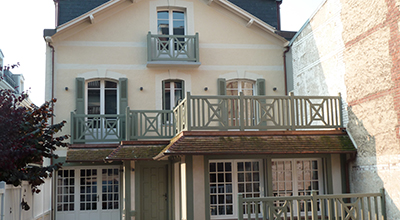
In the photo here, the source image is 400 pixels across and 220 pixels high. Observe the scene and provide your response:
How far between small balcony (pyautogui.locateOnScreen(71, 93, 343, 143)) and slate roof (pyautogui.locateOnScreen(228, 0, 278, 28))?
437cm

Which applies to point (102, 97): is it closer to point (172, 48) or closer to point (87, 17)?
point (87, 17)

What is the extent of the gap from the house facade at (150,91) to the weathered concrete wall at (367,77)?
0.71 meters

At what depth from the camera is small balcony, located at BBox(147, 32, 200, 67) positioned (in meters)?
15.4

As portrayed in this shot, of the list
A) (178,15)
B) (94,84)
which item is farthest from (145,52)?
(94,84)

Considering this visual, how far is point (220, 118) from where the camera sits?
1144 centimetres

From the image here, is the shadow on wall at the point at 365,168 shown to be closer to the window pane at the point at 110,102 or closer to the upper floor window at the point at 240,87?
the upper floor window at the point at 240,87

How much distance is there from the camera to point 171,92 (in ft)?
52.6

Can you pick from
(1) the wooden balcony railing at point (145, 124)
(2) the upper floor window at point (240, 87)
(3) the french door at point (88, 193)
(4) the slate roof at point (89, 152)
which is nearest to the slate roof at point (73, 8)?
(1) the wooden balcony railing at point (145, 124)

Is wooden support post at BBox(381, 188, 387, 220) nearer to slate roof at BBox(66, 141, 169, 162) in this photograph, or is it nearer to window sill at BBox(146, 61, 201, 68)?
slate roof at BBox(66, 141, 169, 162)

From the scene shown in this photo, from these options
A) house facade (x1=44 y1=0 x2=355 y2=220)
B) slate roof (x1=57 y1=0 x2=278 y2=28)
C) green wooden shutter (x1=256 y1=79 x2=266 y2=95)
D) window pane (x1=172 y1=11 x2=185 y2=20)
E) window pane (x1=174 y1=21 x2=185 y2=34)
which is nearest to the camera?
house facade (x1=44 y1=0 x2=355 y2=220)

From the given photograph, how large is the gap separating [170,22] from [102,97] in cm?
358

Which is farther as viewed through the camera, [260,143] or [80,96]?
[80,96]

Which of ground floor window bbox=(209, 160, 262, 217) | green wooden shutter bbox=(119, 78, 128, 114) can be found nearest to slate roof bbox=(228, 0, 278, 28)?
green wooden shutter bbox=(119, 78, 128, 114)

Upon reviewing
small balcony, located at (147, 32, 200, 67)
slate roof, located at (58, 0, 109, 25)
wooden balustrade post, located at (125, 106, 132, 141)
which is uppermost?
slate roof, located at (58, 0, 109, 25)
